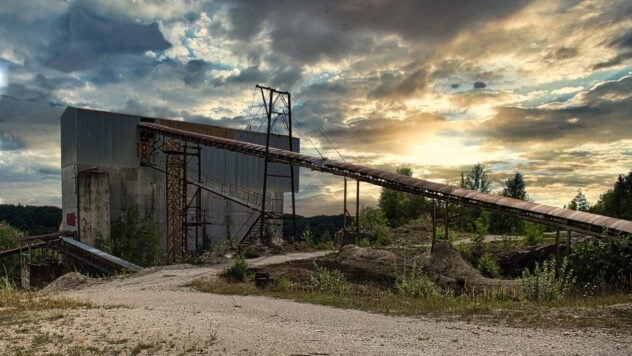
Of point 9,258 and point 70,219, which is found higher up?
point 70,219

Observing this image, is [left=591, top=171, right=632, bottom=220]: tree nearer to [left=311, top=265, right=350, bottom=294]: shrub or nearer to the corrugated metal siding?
[left=311, top=265, right=350, bottom=294]: shrub

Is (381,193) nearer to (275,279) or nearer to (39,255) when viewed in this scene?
(39,255)

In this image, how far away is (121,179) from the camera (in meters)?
32.8

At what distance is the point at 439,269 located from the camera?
18125mm

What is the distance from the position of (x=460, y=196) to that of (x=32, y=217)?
53.0m

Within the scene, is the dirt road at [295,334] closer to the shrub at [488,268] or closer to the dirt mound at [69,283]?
the dirt mound at [69,283]

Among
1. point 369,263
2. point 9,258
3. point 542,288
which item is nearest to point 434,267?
point 369,263

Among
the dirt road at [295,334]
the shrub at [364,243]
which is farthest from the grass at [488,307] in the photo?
the shrub at [364,243]

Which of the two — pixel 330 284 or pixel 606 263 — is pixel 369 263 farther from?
pixel 606 263

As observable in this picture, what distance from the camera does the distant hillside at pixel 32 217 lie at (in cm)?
5222

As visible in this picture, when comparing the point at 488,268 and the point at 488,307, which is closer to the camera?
the point at 488,307

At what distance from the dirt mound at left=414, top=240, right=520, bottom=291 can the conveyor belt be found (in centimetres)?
237

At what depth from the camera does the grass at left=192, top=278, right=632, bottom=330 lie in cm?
977

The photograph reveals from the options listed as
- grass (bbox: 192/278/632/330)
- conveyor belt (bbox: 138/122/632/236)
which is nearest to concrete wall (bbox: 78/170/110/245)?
conveyor belt (bbox: 138/122/632/236)
